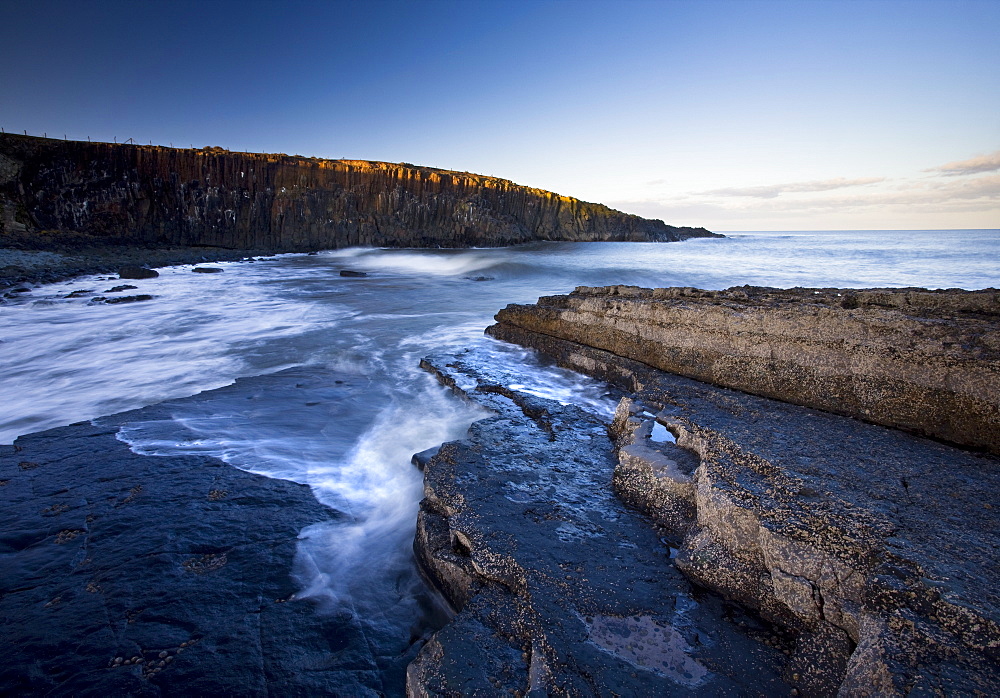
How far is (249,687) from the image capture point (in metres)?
1.62

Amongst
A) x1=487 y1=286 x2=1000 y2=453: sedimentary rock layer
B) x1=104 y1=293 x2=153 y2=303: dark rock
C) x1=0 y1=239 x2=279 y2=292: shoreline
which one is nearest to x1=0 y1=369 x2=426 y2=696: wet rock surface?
x1=487 y1=286 x2=1000 y2=453: sedimentary rock layer

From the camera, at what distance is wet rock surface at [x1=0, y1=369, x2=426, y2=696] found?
1641mm

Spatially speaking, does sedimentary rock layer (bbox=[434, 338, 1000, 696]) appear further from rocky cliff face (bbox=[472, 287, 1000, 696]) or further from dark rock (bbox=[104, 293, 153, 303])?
dark rock (bbox=[104, 293, 153, 303])

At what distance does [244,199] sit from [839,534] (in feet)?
103

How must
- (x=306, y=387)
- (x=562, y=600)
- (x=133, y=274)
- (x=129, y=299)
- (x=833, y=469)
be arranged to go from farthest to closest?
(x=133, y=274)
(x=129, y=299)
(x=306, y=387)
(x=833, y=469)
(x=562, y=600)

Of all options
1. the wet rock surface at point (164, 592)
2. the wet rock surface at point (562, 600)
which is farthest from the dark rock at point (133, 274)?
the wet rock surface at point (562, 600)

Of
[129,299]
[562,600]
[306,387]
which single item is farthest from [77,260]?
[562,600]

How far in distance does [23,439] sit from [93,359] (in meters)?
3.19

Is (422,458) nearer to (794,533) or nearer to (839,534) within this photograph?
(794,533)

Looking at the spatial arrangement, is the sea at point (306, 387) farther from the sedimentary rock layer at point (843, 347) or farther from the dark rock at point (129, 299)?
the sedimentary rock layer at point (843, 347)

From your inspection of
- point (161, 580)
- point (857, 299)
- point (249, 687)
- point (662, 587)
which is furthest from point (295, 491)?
point (857, 299)

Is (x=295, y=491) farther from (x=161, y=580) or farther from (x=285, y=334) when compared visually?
(x=285, y=334)

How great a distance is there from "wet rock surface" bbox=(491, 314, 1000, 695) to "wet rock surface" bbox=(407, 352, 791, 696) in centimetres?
13

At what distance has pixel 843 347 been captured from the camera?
313 centimetres
